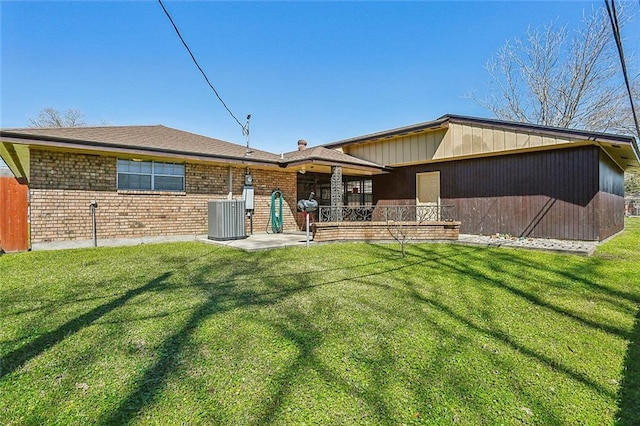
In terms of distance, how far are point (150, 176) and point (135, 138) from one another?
1.12 m

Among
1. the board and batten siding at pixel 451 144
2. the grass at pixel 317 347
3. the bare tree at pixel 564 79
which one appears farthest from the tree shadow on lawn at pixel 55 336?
the bare tree at pixel 564 79

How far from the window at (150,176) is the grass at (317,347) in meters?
3.62

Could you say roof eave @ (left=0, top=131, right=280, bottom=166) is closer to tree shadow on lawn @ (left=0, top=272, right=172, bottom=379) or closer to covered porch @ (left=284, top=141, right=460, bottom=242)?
covered porch @ (left=284, top=141, right=460, bottom=242)

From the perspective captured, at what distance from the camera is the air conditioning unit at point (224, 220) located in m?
8.40

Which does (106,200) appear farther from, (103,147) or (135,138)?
(135,138)

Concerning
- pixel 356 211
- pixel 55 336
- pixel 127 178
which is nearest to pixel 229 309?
pixel 55 336

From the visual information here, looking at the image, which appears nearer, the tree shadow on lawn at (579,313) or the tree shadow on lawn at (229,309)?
the tree shadow on lawn at (229,309)

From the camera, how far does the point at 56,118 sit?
2527cm

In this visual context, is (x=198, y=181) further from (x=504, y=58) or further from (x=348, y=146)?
(x=504, y=58)

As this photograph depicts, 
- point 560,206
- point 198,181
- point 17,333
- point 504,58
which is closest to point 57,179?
point 198,181

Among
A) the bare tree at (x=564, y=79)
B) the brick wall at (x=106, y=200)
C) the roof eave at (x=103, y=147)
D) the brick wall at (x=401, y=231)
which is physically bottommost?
the brick wall at (x=401, y=231)

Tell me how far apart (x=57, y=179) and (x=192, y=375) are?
7.63 m

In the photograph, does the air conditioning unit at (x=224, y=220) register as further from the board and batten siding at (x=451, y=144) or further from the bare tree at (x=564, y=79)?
the bare tree at (x=564, y=79)

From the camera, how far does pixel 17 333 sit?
2.70m
